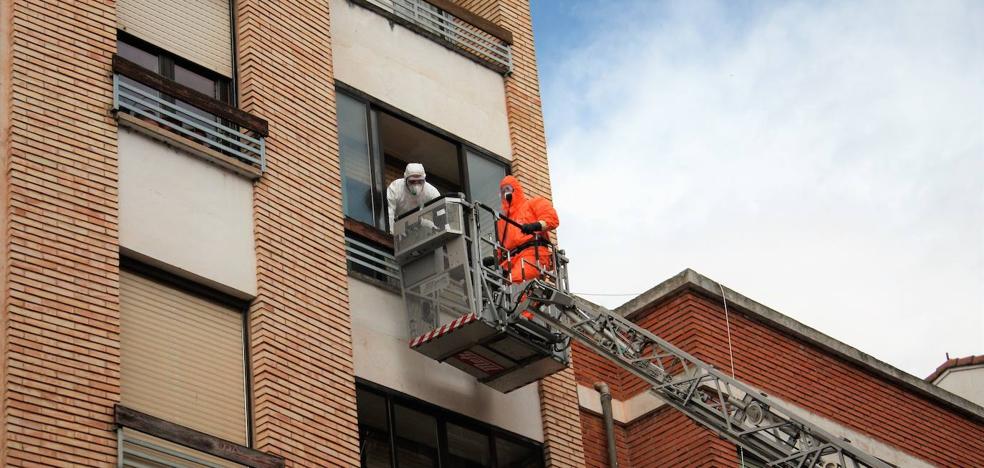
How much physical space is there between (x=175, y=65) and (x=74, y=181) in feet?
9.43

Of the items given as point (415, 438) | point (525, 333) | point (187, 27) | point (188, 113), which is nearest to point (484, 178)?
point (525, 333)

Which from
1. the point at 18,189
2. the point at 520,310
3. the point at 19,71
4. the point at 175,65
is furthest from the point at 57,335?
the point at 520,310

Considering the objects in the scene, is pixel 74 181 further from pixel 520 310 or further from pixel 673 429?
pixel 673 429

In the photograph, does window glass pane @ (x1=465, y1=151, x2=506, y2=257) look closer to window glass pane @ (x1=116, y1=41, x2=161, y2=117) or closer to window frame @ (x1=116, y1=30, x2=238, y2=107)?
window frame @ (x1=116, y1=30, x2=238, y2=107)

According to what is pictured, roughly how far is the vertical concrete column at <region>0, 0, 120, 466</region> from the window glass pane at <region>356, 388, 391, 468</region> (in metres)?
3.53

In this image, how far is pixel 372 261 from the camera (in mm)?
19406

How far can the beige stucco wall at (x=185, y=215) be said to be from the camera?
1620 centimetres

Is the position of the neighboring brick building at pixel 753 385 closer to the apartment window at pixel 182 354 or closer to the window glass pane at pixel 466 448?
the window glass pane at pixel 466 448

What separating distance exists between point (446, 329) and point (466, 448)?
1.47 metres

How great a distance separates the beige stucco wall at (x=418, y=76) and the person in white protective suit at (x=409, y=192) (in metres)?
1.24

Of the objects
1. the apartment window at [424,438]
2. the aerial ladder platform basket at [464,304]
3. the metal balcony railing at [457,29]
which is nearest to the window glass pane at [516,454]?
the apartment window at [424,438]

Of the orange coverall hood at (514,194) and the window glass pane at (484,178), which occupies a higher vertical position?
the window glass pane at (484,178)

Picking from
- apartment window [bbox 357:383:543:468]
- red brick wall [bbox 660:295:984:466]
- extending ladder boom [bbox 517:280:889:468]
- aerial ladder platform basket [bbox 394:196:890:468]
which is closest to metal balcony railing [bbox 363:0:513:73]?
aerial ladder platform basket [bbox 394:196:890:468]

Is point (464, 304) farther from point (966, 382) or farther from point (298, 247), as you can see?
point (966, 382)
